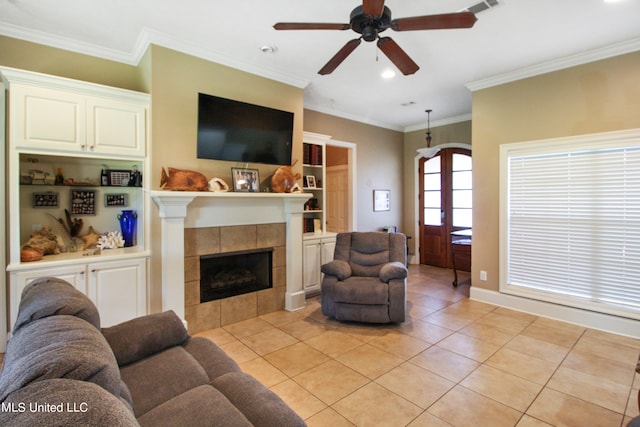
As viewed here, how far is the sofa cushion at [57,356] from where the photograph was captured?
2.78 feet

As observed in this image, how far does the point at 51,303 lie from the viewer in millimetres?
1385

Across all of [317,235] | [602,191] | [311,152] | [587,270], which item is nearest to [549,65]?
[602,191]

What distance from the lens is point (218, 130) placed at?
11.2 feet

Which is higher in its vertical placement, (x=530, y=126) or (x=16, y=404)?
(x=530, y=126)

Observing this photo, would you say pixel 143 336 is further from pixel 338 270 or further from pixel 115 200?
pixel 338 270

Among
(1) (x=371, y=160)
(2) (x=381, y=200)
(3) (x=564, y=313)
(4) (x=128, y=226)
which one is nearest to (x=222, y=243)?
(4) (x=128, y=226)

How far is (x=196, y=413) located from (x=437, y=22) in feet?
8.45

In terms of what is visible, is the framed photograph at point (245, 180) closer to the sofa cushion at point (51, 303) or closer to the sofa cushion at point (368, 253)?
the sofa cushion at point (368, 253)

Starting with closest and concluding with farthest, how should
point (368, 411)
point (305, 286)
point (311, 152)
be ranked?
point (368, 411), point (305, 286), point (311, 152)

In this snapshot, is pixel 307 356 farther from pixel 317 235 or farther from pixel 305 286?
pixel 317 235

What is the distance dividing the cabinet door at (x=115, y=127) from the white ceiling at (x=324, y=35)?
66 cm

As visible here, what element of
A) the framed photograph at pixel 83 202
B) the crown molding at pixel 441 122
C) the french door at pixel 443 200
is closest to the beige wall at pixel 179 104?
the framed photograph at pixel 83 202

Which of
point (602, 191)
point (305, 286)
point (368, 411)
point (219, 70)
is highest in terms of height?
point (219, 70)

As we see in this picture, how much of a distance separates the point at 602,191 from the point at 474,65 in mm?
2005
